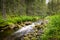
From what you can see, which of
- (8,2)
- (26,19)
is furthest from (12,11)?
(26,19)

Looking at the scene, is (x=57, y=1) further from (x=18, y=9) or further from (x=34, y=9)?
(x=18, y=9)

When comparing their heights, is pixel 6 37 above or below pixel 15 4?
below

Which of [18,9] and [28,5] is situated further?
[28,5]

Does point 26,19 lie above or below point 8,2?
below

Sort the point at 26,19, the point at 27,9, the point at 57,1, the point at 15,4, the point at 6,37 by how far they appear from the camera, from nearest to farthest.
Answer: the point at 6,37 → the point at 26,19 → the point at 15,4 → the point at 27,9 → the point at 57,1

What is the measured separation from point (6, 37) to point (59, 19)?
561cm

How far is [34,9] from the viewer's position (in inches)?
1313

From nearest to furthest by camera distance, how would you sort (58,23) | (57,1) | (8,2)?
(58,23)
(8,2)
(57,1)

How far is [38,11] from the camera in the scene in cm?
3491

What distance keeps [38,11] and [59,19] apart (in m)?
27.5

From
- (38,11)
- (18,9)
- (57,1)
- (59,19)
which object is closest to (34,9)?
(38,11)

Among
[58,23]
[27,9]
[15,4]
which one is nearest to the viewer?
[58,23]

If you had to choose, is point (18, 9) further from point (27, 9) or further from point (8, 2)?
Answer: point (27, 9)

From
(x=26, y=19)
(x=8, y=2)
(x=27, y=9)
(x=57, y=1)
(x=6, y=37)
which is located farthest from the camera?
(x=57, y=1)
